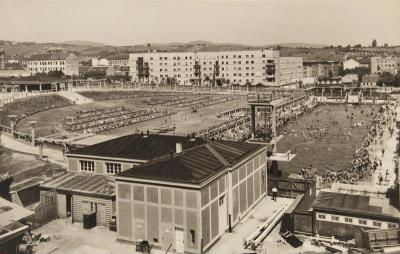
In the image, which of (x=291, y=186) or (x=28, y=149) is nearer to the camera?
(x=291, y=186)

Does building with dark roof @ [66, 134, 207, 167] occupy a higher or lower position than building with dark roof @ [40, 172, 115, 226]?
higher

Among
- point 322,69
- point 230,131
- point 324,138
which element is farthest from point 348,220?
point 322,69

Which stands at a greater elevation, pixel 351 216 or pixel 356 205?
pixel 356 205

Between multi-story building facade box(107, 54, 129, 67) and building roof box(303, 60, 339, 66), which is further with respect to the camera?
multi-story building facade box(107, 54, 129, 67)

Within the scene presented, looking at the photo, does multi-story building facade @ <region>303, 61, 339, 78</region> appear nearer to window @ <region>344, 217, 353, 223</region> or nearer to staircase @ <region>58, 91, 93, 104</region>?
staircase @ <region>58, 91, 93, 104</region>

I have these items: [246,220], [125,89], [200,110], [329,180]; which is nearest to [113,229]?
[246,220]

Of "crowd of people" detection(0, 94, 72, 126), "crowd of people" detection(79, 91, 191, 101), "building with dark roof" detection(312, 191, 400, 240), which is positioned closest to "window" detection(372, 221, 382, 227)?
"building with dark roof" detection(312, 191, 400, 240)

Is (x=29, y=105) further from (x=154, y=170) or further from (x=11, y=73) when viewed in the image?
(x=154, y=170)
